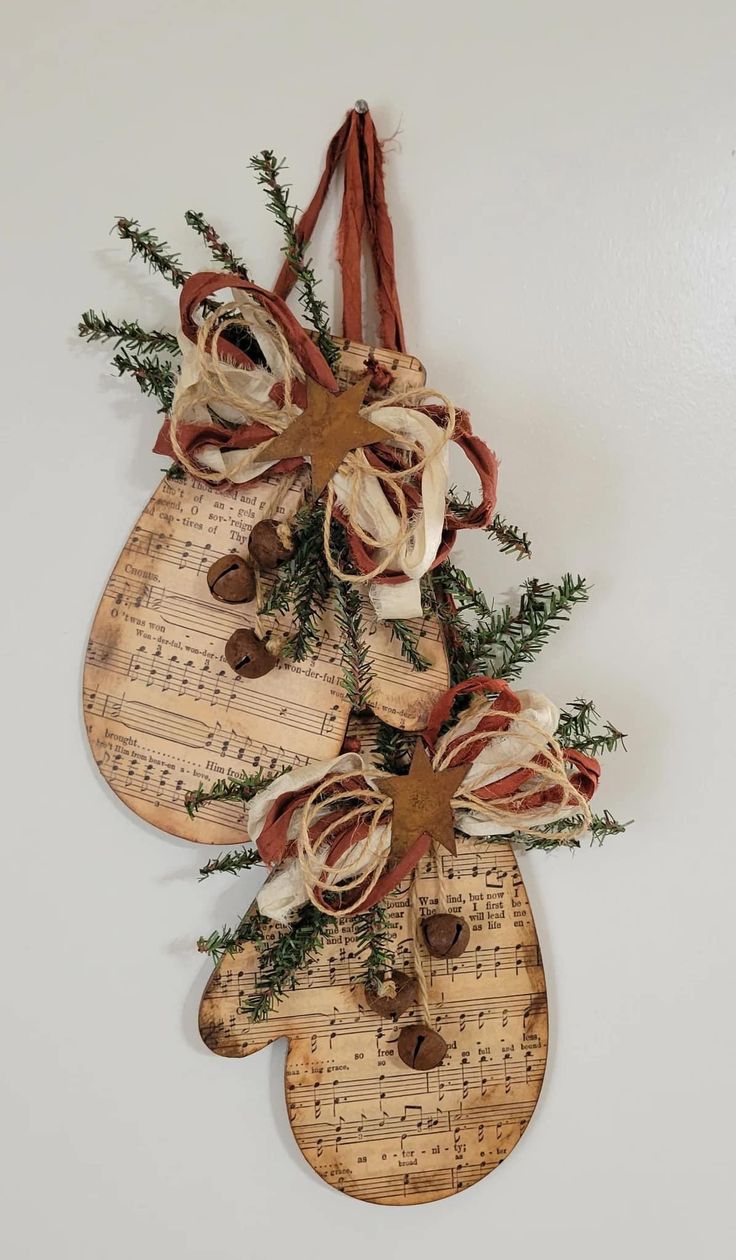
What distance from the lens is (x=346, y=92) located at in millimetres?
1034

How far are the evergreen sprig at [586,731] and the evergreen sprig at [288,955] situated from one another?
297 mm

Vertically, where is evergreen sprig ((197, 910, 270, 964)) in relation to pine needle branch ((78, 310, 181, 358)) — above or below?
below

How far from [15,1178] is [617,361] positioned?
106cm

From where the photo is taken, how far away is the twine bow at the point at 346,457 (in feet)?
2.91

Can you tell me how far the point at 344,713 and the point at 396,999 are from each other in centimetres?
28

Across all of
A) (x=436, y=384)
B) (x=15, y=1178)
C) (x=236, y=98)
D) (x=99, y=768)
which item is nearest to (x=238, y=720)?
(x=99, y=768)

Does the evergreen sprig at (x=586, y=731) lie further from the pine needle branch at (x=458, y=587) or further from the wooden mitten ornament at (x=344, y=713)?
the pine needle branch at (x=458, y=587)

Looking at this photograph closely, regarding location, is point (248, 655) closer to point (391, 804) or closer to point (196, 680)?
point (196, 680)

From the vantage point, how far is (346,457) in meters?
0.91

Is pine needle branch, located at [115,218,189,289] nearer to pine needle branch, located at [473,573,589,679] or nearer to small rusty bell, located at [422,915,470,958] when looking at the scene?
pine needle branch, located at [473,573,589,679]

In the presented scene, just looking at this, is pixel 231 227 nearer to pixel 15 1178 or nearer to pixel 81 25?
pixel 81 25

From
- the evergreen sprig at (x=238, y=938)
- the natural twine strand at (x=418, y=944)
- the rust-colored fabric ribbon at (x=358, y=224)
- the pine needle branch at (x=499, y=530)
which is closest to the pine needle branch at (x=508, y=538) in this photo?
the pine needle branch at (x=499, y=530)

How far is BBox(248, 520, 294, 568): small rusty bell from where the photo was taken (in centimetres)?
92

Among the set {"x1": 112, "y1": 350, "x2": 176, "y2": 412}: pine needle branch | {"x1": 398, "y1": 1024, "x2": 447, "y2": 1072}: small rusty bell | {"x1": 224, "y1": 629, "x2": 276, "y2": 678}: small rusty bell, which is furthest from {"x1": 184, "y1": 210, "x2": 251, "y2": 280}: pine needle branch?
{"x1": 398, "y1": 1024, "x2": 447, "y2": 1072}: small rusty bell
